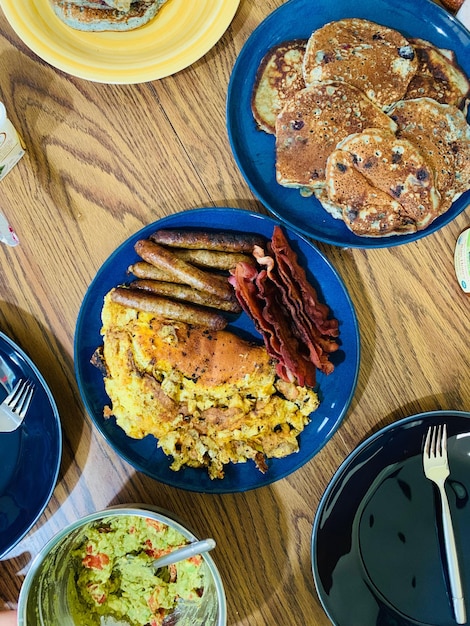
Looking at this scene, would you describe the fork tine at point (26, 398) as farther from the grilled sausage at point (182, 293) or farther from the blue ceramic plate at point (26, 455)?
the grilled sausage at point (182, 293)

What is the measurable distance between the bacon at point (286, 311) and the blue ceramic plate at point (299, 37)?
104 millimetres

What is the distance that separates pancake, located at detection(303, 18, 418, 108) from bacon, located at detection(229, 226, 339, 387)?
436mm

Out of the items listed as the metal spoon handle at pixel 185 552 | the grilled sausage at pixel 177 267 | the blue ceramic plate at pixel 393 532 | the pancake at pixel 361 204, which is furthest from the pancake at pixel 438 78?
the metal spoon handle at pixel 185 552

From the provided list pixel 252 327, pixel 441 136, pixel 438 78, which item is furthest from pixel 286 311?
pixel 438 78

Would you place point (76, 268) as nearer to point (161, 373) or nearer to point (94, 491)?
point (161, 373)

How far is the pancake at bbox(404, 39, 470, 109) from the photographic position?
4.95ft

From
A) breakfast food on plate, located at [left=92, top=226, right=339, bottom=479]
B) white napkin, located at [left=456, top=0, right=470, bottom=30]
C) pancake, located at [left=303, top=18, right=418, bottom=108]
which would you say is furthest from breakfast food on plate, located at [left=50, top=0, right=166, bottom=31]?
white napkin, located at [left=456, top=0, right=470, bottom=30]

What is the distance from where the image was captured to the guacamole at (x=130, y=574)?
5.00ft

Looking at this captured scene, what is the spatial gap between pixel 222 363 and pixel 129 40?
94cm

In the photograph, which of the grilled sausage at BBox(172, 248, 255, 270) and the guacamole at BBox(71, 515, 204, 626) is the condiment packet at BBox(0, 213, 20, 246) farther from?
the guacamole at BBox(71, 515, 204, 626)

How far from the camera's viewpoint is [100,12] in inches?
58.2

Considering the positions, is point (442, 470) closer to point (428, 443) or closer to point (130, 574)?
point (428, 443)

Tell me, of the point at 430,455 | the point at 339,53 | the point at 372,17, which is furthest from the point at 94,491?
the point at 372,17

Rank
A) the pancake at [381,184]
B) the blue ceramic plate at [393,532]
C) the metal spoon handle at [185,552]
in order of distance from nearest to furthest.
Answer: the metal spoon handle at [185,552] → the pancake at [381,184] → the blue ceramic plate at [393,532]
